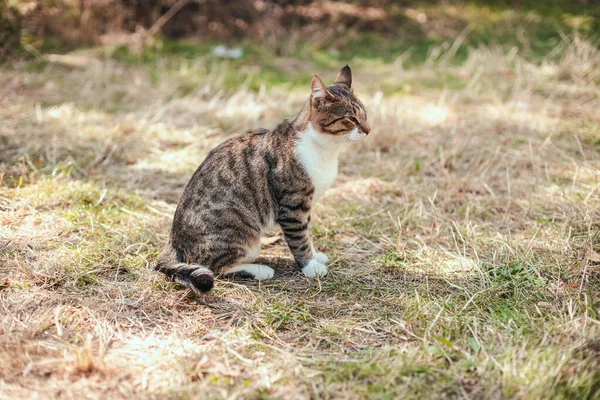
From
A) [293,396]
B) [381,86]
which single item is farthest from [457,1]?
[293,396]

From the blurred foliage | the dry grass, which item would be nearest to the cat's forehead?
the dry grass

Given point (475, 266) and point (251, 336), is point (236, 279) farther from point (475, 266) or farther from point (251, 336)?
point (475, 266)

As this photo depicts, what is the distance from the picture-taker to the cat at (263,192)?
10.3 ft

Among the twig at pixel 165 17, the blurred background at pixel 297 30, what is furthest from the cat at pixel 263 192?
the twig at pixel 165 17

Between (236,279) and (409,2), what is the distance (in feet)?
27.0

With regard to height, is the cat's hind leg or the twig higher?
the twig

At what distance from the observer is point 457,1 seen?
391 inches

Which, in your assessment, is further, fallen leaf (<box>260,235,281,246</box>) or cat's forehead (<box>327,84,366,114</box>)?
fallen leaf (<box>260,235,281,246</box>)

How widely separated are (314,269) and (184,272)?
81cm

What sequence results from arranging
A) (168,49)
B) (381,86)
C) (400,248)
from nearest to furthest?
(400,248) → (381,86) → (168,49)

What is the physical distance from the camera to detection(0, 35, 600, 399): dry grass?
2285 mm

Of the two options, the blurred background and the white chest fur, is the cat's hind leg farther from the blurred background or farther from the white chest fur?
the blurred background

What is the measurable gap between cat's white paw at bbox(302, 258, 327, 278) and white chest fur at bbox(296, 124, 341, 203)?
0.42m

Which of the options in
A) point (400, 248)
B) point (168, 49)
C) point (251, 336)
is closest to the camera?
point (251, 336)
